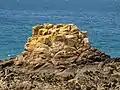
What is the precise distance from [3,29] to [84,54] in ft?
223

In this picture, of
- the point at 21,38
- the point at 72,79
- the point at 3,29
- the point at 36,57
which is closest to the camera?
the point at 72,79

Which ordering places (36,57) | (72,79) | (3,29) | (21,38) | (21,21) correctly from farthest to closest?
(21,21), (3,29), (21,38), (36,57), (72,79)

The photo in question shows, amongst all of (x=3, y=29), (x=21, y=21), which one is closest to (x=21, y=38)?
(x=3, y=29)

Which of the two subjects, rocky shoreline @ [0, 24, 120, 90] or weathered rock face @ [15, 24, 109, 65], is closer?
rocky shoreline @ [0, 24, 120, 90]

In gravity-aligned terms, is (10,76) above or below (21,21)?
above

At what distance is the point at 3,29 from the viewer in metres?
100

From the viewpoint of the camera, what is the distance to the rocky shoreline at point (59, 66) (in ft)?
100

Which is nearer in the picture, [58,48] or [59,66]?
[59,66]

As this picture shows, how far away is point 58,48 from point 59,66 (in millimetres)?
1311

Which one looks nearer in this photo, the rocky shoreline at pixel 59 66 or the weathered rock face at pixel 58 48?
the rocky shoreline at pixel 59 66

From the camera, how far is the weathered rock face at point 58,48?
32938 mm

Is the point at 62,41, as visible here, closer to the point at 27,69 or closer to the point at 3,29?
the point at 27,69

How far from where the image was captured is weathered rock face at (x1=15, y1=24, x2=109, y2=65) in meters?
32.9

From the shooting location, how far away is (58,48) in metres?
33.2
